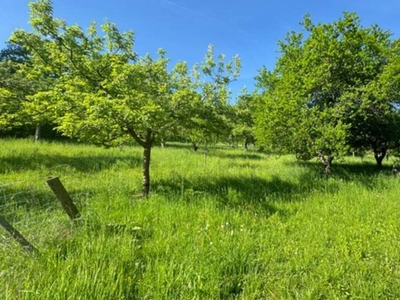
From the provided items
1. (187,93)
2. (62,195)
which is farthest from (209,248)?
(187,93)

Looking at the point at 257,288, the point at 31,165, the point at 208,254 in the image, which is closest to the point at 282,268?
the point at 257,288

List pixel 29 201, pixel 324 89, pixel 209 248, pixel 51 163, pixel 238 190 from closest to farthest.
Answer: pixel 209 248 → pixel 29 201 → pixel 238 190 → pixel 324 89 → pixel 51 163

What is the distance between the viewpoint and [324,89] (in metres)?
9.61

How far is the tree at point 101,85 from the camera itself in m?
5.22

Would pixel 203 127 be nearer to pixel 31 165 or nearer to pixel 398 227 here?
pixel 398 227

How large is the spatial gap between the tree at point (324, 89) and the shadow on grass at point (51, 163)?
6438 mm

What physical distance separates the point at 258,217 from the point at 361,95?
22.5ft

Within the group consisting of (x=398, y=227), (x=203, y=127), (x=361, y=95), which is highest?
(x=361, y=95)

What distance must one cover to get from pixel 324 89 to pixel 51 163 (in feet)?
36.3

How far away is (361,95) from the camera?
29.8 ft

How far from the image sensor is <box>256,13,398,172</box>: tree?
9039 mm

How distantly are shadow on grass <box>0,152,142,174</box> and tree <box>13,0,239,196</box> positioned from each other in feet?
12.1

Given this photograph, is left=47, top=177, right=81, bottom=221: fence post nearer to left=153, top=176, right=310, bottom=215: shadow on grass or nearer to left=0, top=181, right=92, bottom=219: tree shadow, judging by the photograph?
left=0, top=181, right=92, bottom=219: tree shadow

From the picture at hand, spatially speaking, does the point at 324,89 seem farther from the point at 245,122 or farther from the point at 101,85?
the point at 101,85
